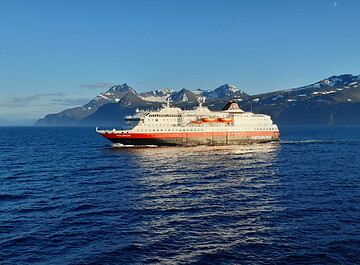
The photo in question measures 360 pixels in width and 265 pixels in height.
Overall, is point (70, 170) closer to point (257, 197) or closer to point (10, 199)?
point (10, 199)

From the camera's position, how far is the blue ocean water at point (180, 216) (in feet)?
57.3

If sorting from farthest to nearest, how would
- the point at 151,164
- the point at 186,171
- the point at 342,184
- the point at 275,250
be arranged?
1. the point at 151,164
2. the point at 186,171
3. the point at 342,184
4. the point at 275,250


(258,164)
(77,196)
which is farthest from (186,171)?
(77,196)

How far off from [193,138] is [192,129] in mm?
2378

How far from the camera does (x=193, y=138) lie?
77.4 meters

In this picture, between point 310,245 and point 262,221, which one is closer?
point 310,245

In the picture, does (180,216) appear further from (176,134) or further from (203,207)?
(176,134)

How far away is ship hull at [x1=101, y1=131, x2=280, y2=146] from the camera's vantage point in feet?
241

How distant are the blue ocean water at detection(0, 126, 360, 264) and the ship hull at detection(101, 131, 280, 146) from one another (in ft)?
95.7

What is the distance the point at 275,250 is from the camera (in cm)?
1781

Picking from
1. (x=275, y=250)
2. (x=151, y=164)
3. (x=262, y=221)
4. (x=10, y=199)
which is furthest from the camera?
(x=151, y=164)

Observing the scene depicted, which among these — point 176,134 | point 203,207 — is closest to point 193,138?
point 176,134

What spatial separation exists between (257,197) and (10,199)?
24.2 metres

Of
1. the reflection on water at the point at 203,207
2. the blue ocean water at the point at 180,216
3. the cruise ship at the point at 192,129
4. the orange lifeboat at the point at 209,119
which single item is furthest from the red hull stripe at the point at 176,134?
the blue ocean water at the point at 180,216
